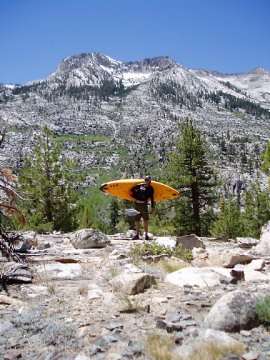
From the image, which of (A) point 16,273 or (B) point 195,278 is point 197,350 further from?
(A) point 16,273

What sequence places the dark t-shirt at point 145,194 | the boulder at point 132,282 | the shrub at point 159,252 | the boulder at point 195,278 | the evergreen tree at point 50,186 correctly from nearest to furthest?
the boulder at point 132,282 < the boulder at point 195,278 < the shrub at point 159,252 < the dark t-shirt at point 145,194 < the evergreen tree at point 50,186

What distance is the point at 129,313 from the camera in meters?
5.88

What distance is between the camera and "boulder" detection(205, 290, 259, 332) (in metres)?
5.17

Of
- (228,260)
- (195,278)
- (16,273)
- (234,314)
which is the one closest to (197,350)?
(234,314)

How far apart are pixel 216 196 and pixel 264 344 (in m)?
22.9

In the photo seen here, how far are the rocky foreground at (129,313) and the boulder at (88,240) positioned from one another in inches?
131

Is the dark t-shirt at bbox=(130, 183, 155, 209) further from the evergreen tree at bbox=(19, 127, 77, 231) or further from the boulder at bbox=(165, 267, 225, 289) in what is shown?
the evergreen tree at bbox=(19, 127, 77, 231)

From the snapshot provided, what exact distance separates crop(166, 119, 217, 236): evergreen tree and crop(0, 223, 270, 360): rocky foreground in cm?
1772

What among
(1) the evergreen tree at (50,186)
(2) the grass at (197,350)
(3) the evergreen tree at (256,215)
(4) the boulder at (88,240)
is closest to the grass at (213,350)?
(2) the grass at (197,350)

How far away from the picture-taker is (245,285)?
23.4 ft

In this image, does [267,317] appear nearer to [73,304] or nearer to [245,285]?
[245,285]

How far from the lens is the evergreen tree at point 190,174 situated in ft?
87.0

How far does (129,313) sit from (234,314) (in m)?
1.60

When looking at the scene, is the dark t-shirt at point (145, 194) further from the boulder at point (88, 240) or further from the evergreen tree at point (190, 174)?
the evergreen tree at point (190, 174)
